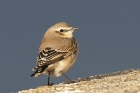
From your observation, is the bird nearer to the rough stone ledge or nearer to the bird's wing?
the bird's wing

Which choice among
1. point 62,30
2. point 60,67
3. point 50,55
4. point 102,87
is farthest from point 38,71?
point 62,30

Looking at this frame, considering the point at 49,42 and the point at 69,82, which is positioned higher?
the point at 49,42

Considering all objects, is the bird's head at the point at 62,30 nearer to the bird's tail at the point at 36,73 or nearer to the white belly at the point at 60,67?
the white belly at the point at 60,67

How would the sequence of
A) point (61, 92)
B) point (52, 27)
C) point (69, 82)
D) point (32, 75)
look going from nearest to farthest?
point (61, 92) → point (32, 75) → point (69, 82) → point (52, 27)

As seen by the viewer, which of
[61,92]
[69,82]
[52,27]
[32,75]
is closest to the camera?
[61,92]

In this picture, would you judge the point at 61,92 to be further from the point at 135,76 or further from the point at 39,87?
the point at 135,76

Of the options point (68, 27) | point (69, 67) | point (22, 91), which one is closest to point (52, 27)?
point (68, 27)

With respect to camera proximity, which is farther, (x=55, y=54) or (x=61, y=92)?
(x=55, y=54)


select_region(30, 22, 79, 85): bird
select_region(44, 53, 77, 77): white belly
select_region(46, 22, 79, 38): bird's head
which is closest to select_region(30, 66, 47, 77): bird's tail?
select_region(30, 22, 79, 85): bird
